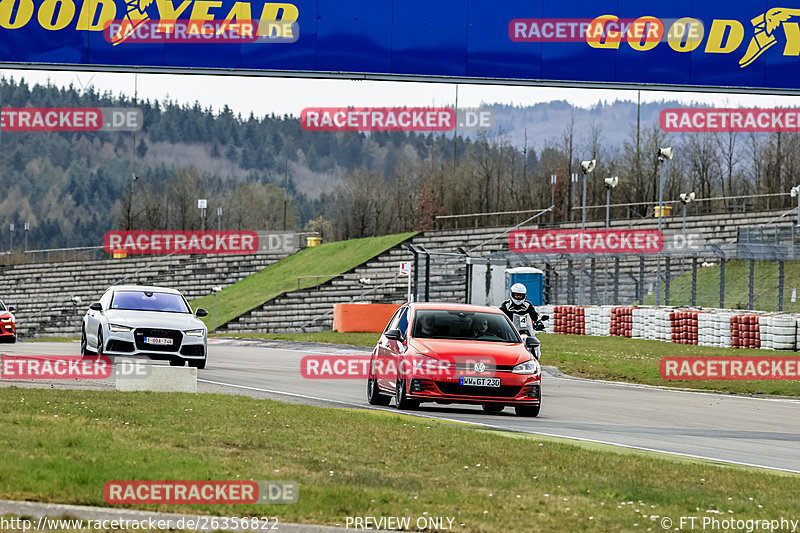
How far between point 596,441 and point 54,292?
65.0 metres

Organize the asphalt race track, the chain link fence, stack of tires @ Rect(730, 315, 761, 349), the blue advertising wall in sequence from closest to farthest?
the asphalt race track < the blue advertising wall < stack of tires @ Rect(730, 315, 761, 349) < the chain link fence

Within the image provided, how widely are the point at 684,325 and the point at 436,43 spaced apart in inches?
644

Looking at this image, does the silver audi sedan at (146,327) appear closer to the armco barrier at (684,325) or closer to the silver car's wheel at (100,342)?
the silver car's wheel at (100,342)

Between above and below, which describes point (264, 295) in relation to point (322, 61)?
below

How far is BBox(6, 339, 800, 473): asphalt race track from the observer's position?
12797mm

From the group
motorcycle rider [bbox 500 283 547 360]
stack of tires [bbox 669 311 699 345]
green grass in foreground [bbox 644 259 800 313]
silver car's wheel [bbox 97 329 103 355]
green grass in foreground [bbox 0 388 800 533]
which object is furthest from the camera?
green grass in foreground [bbox 644 259 800 313]

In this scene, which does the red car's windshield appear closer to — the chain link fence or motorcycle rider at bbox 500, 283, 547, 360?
motorcycle rider at bbox 500, 283, 547, 360

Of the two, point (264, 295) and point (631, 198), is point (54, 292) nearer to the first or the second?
point (264, 295)

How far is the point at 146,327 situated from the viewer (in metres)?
20.5

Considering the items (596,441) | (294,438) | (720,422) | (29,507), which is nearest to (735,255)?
(720,422)

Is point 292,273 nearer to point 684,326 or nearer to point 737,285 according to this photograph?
point 737,285

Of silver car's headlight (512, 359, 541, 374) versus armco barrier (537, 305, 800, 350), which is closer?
silver car's headlight (512, 359, 541, 374)

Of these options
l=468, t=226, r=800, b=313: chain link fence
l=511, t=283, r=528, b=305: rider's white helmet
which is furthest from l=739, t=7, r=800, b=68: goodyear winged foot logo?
l=468, t=226, r=800, b=313: chain link fence

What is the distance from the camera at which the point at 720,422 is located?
51.7 feet
